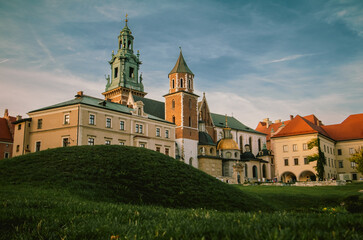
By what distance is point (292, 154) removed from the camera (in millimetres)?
62031

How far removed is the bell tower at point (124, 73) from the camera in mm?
73306

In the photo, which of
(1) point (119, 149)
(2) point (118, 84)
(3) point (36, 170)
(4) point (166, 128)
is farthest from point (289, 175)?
(3) point (36, 170)

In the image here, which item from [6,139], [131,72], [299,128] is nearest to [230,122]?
[299,128]

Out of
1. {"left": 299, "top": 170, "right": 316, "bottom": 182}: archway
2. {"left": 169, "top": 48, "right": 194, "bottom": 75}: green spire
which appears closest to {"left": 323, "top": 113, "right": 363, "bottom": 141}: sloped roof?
{"left": 299, "top": 170, "right": 316, "bottom": 182}: archway

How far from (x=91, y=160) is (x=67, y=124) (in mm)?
25360

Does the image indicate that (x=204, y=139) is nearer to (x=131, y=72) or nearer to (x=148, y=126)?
(x=148, y=126)

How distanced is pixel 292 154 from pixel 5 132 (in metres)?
54.1

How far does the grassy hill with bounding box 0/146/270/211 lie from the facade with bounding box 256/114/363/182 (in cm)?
4432

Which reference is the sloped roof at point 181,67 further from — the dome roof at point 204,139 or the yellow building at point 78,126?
the yellow building at point 78,126

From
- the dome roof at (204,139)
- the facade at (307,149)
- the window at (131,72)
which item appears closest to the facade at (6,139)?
the window at (131,72)

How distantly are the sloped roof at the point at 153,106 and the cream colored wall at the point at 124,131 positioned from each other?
11.1 m

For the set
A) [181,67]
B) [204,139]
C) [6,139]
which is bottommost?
[6,139]

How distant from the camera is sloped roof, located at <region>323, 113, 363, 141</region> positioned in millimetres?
67438

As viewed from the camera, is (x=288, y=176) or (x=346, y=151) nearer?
(x=288, y=176)
